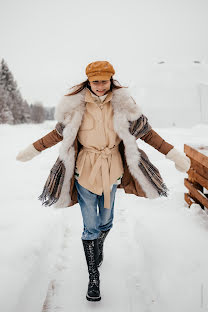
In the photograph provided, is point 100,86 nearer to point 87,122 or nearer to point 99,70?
point 99,70

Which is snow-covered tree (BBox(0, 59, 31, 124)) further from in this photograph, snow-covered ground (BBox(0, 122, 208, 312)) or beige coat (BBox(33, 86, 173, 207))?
beige coat (BBox(33, 86, 173, 207))

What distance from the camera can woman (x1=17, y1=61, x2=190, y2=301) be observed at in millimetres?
2467

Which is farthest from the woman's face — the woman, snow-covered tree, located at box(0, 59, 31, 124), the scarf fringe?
snow-covered tree, located at box(0, 59, 31, 124)

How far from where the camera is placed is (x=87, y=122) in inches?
98.0

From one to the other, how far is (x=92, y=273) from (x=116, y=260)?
0.62m

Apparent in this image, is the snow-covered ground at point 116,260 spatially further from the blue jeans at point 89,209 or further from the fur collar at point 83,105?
the fur collar at point 83,105

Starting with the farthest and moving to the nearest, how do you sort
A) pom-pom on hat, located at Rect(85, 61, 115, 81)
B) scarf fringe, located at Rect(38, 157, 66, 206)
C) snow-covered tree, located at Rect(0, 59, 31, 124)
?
snow-covered tree, located at Rect(0, 59, 31, 124)
scarf fringe, located at Rect(38, 157, 66, 206)
pom-pom on hat, located at Rect(85, 61, 115, 81)

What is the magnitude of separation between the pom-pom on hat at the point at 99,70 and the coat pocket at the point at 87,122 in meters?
0.34

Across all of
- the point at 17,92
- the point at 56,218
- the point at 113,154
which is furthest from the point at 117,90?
the point at 17,92

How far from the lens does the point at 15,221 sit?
3807 millimetres

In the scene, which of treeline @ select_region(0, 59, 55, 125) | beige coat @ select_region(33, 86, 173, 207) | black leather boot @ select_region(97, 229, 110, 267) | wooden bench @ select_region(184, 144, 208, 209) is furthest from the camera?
treeline @ select_region(0, 59, 55, 125)

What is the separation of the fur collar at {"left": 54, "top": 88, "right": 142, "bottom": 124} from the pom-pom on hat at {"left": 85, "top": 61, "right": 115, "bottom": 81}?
20 centimetres

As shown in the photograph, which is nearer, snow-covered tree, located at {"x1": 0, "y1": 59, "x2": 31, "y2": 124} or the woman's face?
the woman's face

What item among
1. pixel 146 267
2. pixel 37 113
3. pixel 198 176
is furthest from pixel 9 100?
pixel 146 267
